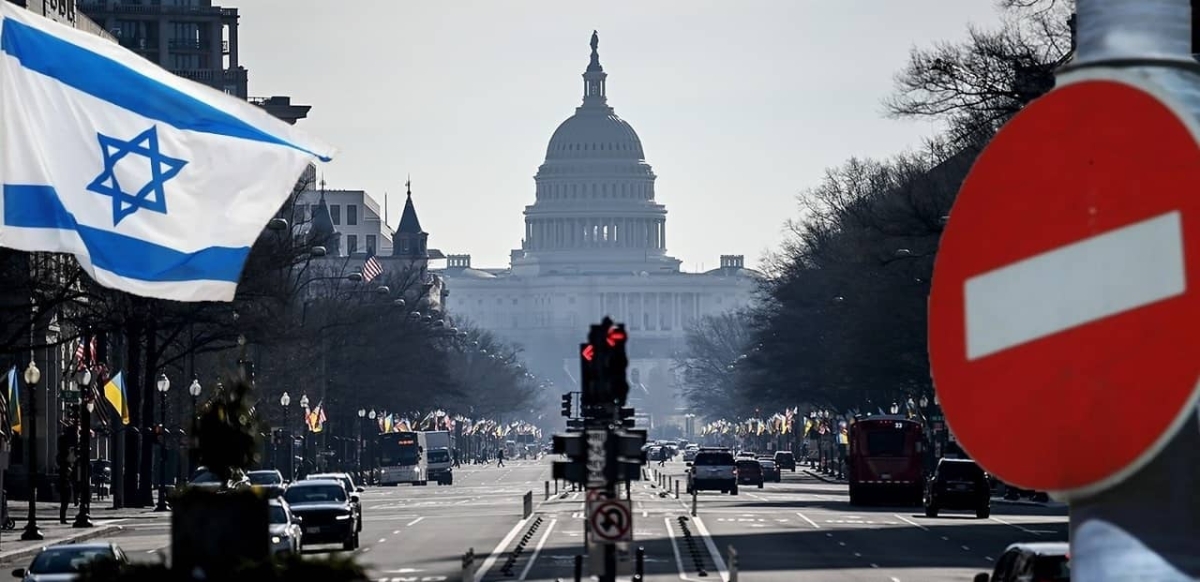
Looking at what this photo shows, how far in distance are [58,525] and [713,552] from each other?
945 inches

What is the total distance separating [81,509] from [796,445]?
450 ft

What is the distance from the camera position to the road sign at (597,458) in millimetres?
32188

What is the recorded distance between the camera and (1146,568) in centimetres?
454

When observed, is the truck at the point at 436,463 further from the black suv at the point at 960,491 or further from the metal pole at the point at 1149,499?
the metal pole at the point at 1149,499

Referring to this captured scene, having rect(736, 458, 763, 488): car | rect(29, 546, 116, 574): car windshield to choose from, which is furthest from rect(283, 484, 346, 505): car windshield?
rect(736, 458, 763, 488): car

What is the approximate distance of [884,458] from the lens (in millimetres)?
86000

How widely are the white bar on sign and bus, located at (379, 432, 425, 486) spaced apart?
406 feet

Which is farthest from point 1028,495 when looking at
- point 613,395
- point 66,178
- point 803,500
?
point 66,178

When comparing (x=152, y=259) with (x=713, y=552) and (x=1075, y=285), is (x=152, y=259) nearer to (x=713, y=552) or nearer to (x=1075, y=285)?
(x=1075, y=285)

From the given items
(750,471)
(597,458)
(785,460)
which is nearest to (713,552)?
(597,458)

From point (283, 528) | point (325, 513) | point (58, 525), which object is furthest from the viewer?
point (58, 525)

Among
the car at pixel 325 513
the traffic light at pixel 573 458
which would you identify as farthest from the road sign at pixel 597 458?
the car at pixel 325 513

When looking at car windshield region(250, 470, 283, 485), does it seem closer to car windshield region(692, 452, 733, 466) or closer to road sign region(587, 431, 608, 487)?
car windshield region(692, 452, 733, 466)

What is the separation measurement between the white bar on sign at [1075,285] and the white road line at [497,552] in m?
37.0
